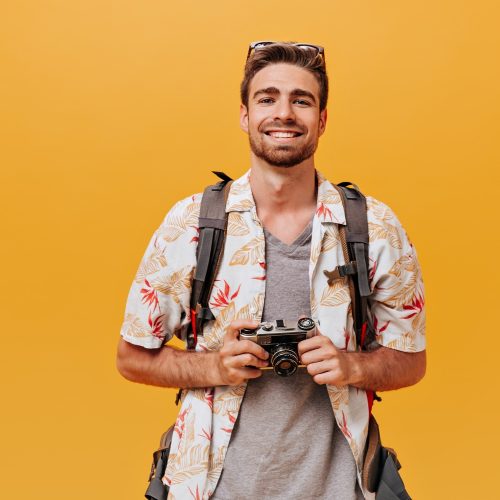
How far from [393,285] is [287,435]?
1.47 ft

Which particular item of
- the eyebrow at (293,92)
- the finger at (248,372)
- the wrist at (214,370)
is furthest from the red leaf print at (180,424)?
the eyebrow at (293,92)

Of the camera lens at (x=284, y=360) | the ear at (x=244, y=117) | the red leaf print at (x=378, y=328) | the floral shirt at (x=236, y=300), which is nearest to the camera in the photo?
the camera lens at (x=284, y=360)

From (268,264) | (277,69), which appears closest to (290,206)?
(268,264)

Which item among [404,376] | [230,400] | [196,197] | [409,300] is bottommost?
[230,400]

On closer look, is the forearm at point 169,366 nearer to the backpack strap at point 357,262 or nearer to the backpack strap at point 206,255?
the backpack strap at point 206,255

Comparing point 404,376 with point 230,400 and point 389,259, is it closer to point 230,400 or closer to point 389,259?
point 389,259

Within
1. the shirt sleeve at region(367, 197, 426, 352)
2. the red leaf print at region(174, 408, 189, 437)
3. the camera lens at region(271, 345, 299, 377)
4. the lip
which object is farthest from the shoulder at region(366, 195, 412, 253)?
the red leaf print at region(174, 408, 189, 437)

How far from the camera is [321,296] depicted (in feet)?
6.23

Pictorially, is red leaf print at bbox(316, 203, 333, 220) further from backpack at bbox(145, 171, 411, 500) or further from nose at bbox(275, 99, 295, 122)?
nose at bbox(275, 99, 295, 122)

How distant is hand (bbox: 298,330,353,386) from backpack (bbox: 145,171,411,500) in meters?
0.16

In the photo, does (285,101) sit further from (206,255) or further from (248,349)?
(248,349)

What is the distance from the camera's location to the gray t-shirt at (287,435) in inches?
73.4

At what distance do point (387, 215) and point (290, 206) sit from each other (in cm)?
25

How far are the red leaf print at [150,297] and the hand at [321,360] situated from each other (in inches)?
15.0
